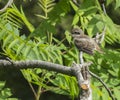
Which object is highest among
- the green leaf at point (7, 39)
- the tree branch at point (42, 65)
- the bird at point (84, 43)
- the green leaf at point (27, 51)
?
the tree branch at point (42, 65)

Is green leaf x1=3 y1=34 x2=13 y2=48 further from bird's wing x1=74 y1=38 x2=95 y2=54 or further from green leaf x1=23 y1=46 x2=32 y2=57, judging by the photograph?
bird's wing x1=74 y1=38 x2=95 y2=54

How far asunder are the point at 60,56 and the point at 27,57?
0.26m

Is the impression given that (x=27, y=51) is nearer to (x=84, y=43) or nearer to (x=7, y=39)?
(x=7, y=39)

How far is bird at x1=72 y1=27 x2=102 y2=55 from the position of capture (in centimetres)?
361

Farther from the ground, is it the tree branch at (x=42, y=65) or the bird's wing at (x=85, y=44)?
the tree branch at (x=42, y=65)

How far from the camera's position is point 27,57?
3.54m

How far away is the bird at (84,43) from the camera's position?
3613 mm

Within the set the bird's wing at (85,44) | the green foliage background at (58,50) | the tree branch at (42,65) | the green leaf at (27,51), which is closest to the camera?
the tree branch at (42,65)

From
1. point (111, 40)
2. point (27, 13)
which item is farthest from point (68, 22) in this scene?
point (111, 40)

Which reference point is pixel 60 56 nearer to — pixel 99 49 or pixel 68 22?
pixel 99 49

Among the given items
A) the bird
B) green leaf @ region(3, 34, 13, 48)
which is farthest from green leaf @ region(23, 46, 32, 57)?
the bird

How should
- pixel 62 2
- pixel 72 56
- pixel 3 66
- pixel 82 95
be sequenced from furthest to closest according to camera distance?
pixel 72 56 → pixel 62 2 → pixel 3 66 → pixel 82 95

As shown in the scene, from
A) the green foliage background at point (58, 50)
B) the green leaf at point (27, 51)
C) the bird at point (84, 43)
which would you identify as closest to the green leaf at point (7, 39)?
the green foliage background at point (58, 50)

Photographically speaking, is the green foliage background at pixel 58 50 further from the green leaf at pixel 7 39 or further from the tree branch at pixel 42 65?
the tree branch at pixel 42 65
